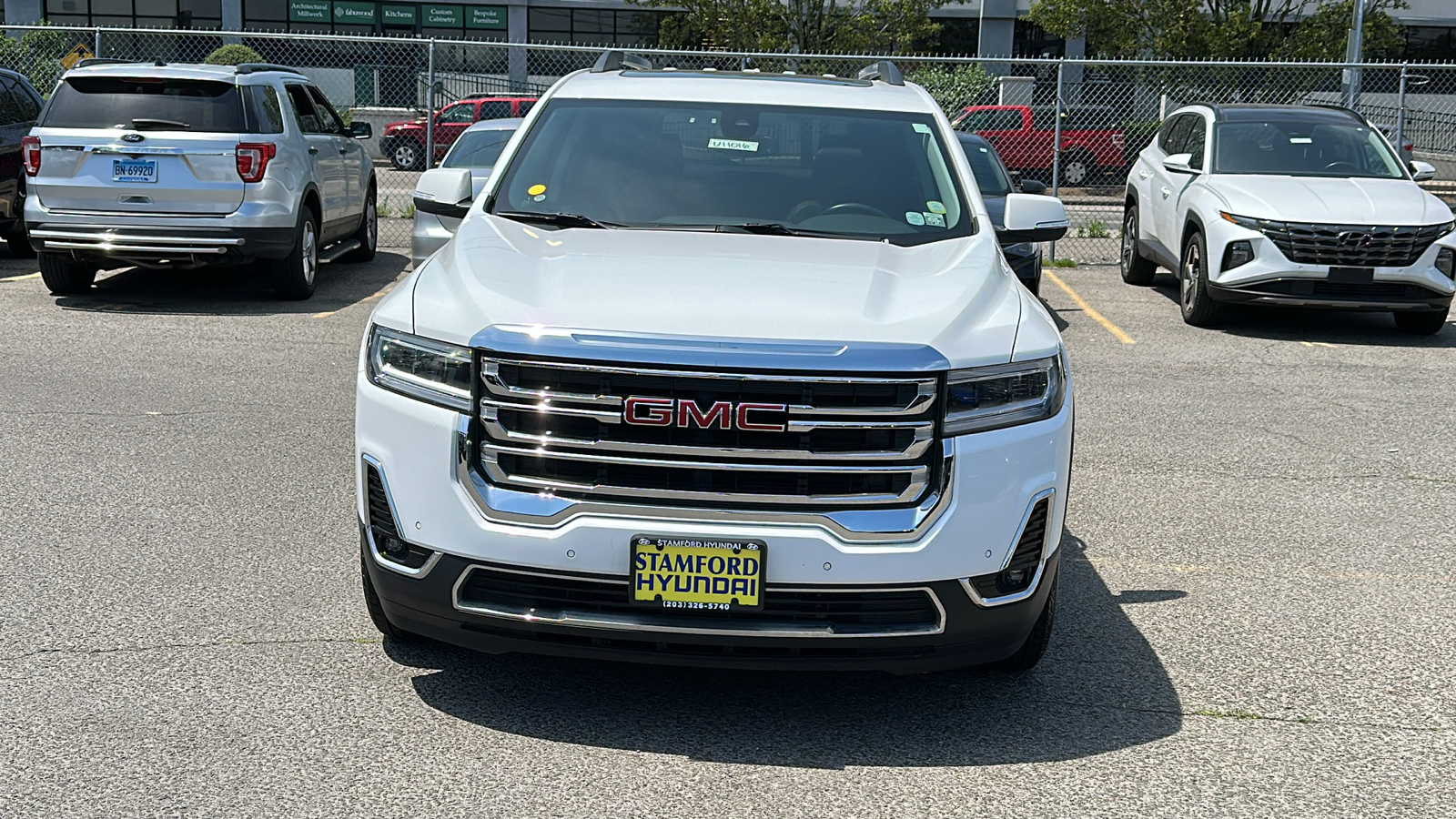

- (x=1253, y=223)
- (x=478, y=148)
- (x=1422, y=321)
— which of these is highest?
(x=478, y=148)

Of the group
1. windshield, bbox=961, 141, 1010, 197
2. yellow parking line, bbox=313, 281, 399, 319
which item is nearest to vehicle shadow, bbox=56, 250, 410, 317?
yellow parking line, bbox=313, 281, 399, 319

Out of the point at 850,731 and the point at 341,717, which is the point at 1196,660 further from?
the point at 341,717

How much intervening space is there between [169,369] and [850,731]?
6736 mm

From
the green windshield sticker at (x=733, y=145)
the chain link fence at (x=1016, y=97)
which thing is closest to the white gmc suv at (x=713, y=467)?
the green windshield sticker at (x=733, y=145)

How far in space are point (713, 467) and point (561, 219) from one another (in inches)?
64.6

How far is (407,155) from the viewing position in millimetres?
28328

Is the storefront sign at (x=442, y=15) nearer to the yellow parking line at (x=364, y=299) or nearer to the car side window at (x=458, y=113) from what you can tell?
the car side window at (x=458, y=113)

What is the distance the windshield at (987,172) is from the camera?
12461 millimetres

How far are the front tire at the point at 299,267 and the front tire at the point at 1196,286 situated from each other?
744 centimetres

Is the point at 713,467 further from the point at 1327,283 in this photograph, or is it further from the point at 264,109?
the point at 264,109

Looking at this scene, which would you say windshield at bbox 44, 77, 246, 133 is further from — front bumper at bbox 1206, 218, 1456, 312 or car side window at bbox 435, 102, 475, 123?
car side window at bbox 435, 102, 475, 123

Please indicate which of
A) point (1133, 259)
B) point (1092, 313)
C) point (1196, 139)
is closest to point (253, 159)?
point (1092, 313)

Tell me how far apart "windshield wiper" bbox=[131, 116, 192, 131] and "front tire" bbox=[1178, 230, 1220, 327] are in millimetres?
8240

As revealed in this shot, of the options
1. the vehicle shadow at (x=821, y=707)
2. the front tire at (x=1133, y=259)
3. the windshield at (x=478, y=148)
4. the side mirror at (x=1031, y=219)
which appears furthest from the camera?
the front tire at (x=1133, y=259)
